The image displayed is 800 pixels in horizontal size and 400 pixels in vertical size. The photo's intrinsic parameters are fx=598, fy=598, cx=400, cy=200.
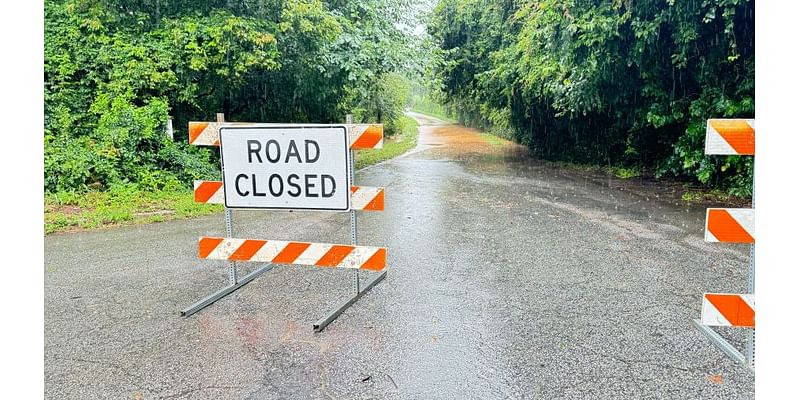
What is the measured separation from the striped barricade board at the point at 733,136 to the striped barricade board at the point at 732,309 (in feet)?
3.19

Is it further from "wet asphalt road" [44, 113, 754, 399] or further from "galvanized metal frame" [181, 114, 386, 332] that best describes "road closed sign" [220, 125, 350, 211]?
"wet asphalt road" [44, 113, 754, 399]

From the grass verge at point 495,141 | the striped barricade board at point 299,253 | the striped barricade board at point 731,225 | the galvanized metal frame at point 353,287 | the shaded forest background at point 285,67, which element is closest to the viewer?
the striped barricade board at point 731,225

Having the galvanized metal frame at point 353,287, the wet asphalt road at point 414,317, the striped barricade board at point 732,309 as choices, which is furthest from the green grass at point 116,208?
the striped barricade board at point 732,309

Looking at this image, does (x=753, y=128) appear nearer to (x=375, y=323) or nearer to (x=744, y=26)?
(x=375, y=323)

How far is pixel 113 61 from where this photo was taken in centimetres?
1184

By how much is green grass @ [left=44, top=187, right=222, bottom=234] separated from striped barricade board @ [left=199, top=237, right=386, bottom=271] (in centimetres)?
431

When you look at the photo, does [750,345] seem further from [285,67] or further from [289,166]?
[285,67]

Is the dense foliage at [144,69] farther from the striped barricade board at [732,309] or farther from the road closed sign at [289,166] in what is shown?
the striped barricade board at [732,309]

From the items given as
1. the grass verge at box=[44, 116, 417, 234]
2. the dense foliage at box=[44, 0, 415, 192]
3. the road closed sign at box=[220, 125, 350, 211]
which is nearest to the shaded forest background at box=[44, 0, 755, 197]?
the dense foliage at box=[44, 0, 415, 192]

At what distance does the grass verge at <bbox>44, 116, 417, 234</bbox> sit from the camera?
347 inches

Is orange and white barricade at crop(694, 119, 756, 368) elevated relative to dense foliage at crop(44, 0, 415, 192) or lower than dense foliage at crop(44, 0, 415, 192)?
lower

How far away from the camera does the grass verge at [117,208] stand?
8820 millimetres

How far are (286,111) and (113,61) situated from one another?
23.2 feet

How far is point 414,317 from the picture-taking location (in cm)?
495
